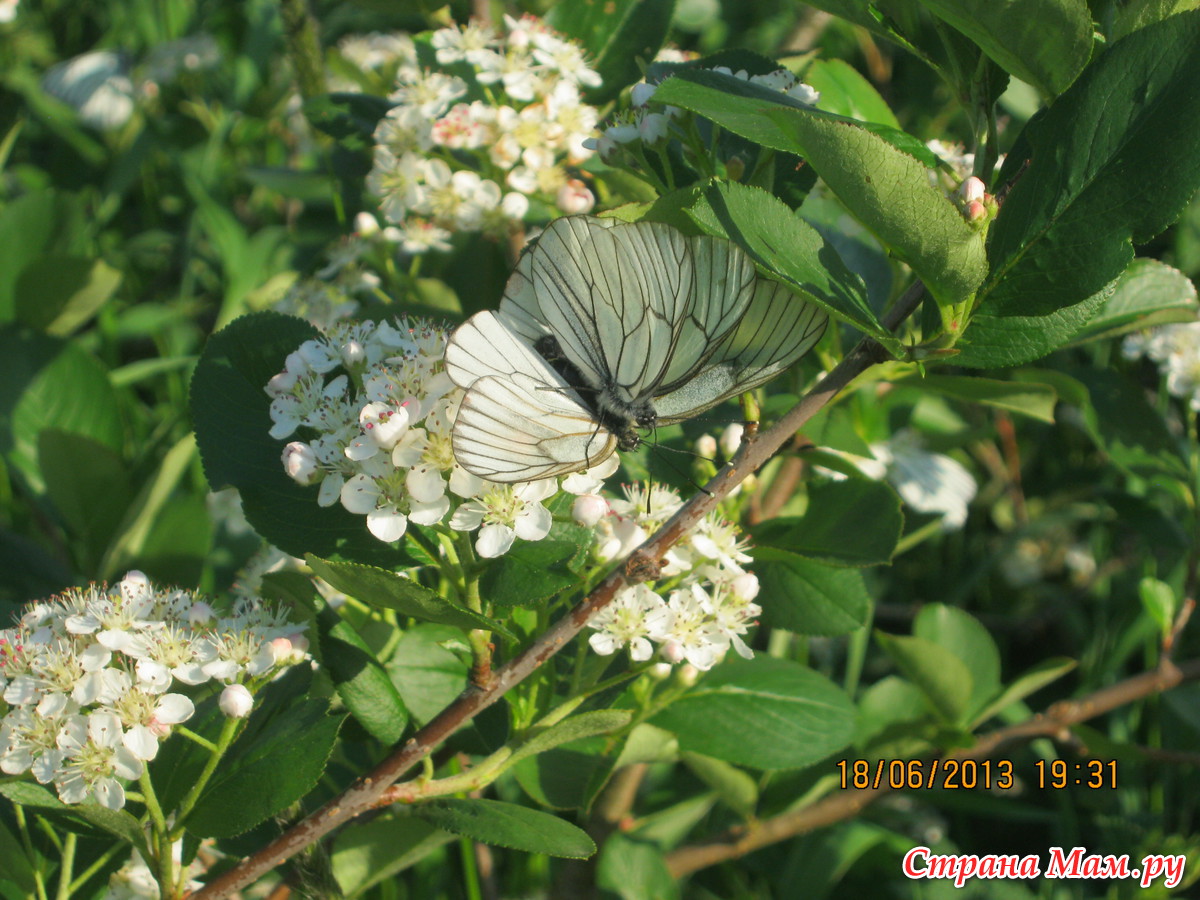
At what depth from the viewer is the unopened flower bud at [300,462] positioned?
43.3 inches

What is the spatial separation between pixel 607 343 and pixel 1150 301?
0.92 metres

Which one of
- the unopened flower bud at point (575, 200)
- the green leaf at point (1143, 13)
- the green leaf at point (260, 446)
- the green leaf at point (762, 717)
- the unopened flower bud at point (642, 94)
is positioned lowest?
the green leaf at point (762, 717)

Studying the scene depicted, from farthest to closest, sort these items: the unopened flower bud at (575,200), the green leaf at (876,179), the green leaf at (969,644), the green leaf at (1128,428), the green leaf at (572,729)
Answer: the green leaf at (1128,428), the green leaf at (969,644), the unopened flower bud at (575,200), the green leaf at (572,729), the green leaf at (876,179)

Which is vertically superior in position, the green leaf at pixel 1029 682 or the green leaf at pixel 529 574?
the green leaf at pixel 529 574

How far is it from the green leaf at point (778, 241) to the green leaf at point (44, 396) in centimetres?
149

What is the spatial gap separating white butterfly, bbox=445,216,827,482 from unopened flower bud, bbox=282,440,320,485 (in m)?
0.19

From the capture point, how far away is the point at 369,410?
1.06m

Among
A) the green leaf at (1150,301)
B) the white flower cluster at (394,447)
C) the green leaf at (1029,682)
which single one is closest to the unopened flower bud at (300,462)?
the white flower cluster at (394,447)

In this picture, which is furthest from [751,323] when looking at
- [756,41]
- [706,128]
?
[756,41]

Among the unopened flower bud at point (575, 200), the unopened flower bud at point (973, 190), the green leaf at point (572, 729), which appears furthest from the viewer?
the unopened flower bud at point (575, 200)

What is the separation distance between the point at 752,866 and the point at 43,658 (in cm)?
153

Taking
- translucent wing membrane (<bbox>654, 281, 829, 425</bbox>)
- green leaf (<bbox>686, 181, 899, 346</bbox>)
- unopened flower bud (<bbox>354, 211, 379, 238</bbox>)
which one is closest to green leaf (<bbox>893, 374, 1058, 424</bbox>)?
translucent wing membrane (<bbox>654, 281, 829, 425</bbox>)

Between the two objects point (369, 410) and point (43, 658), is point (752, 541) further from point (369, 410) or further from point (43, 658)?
point (43, 658)

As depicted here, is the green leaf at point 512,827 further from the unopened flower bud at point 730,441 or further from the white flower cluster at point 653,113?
the white flower cluster at point 653,113
